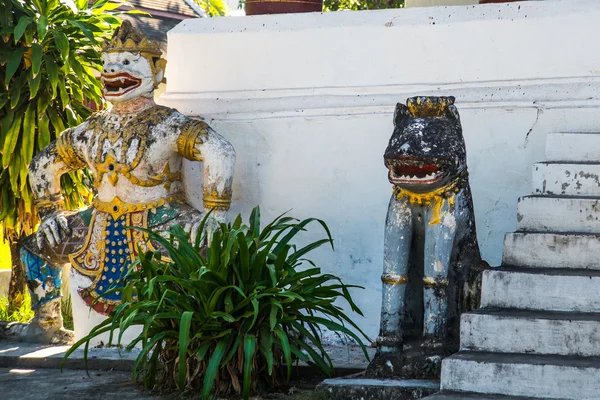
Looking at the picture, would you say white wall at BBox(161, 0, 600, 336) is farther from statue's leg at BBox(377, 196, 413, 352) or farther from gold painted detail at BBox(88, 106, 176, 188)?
Result: statue's leg at BBox(377, 196, 413, 352)

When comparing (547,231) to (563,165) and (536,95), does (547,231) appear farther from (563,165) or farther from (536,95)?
(536,95)

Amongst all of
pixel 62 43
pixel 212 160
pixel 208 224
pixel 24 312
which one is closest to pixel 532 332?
pixel 208 224

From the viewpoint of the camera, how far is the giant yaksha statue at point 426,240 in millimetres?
5324

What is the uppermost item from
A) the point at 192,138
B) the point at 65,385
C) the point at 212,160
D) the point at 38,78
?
the point at 38,78

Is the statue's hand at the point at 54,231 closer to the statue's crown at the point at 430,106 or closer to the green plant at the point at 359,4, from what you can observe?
the statue's crown at the point at 430,106

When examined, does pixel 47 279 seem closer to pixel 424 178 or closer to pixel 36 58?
pixel 36 58

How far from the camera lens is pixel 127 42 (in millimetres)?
6629

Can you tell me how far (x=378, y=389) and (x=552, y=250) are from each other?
1.06 m

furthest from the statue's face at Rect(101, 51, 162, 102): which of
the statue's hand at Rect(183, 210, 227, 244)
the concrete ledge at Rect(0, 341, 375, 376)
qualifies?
the concrete ledge at Rect(0, 341, 375, 376)

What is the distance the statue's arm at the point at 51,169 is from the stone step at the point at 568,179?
2691 millimetres

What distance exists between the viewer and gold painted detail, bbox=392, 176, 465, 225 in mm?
5398

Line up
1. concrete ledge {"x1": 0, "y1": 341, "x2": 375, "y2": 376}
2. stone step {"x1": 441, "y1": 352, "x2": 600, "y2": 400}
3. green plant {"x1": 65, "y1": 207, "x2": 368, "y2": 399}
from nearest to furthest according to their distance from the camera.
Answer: stone step {"x1": 441, "y1": 352, "x2": 600, "y2": 400} → green plant {"x1": 65, "y1": 207, "x2": 368, "y2": 399} → concrete ledge {"x1": 0, "y1": 341, "x2": 375, "y2": 376}

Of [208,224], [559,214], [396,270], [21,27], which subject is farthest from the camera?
[21,27]

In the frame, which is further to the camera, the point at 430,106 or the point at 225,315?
the point at 430,106
